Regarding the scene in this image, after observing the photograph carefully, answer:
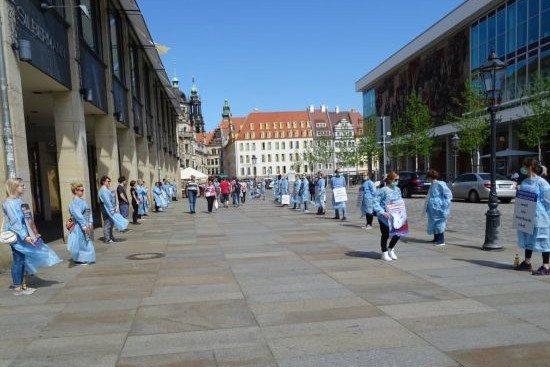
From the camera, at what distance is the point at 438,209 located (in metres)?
10.3

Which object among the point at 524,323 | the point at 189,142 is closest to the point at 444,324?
the point at 524,323

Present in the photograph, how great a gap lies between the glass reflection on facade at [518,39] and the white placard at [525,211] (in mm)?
25386

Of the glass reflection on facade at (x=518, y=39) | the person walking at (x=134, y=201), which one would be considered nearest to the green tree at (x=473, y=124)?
the glass reflection on facade at (x=518, y=39)

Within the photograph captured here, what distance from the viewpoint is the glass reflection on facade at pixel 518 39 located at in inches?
1234

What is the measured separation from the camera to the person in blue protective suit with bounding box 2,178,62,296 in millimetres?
6613

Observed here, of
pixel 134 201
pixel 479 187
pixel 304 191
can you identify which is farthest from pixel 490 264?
pixel 479 187

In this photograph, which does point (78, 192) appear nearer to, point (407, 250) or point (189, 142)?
point (407, 250)

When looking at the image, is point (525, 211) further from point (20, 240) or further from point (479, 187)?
point (479, 187)

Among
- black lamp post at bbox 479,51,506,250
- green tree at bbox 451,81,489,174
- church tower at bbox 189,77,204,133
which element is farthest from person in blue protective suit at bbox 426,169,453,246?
church tower at bbox 189,77,204,133

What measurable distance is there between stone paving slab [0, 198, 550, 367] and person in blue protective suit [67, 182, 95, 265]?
0.30 m

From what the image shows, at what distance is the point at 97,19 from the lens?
16.9 metres

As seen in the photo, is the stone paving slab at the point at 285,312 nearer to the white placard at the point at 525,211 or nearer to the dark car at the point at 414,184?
the white placard at the point at 525,211

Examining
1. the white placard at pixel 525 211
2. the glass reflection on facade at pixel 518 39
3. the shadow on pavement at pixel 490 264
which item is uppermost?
the glass reflection on facade at pixel 518 39

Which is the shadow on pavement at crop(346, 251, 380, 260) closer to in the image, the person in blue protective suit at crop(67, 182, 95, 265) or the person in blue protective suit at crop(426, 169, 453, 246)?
the person in blue protective suit at crop(426, 169, 453, 246)
